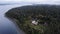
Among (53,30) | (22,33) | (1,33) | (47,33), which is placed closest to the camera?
(47,33)

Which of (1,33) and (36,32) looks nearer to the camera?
(36,32)

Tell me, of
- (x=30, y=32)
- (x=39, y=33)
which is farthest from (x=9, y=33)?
(x=39, y=33)

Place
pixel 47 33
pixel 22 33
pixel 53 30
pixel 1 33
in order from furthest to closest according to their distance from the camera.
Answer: pixel 1 33 < pixel 22 33 < pixel 53 30 < pixel 47 33

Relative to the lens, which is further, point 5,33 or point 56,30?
point 5,33

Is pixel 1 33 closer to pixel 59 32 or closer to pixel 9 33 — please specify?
pixel 9 33

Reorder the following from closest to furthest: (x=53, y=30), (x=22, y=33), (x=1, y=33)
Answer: (x=53, y=30) → (x=22, y=33) → (x=1, y=33)

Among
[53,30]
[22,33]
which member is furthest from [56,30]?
[22,33]

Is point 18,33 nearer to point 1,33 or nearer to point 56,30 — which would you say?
point 1,33

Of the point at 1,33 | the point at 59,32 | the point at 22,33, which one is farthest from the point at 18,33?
the point at 59,32
